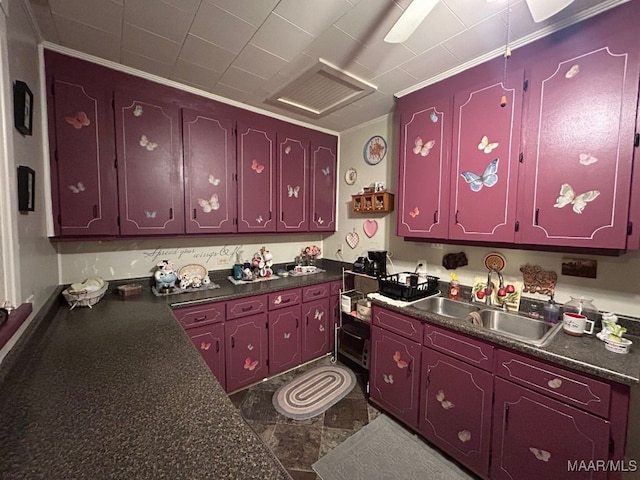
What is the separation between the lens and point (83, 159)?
162 centimetres

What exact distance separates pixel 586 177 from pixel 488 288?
0.83m

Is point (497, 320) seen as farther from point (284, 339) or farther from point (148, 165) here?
point (148, 165)

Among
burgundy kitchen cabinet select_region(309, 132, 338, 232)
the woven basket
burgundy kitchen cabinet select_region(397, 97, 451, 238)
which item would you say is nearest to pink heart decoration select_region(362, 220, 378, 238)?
burgundy kitchen cabinet select_region(309, 132, 338, 232)

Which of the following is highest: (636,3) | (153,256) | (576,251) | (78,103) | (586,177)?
(636,3)

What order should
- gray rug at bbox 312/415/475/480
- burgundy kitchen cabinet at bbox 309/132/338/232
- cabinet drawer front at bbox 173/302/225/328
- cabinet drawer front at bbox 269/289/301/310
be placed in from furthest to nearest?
burgundy kitchen cabinet at bbox 309/132/338/232, cabinet drawer front at bbox 269/289/301/310, cabinet drawer front at bbox 173/302/225/328, gray rug at bbox 312/415/475/480

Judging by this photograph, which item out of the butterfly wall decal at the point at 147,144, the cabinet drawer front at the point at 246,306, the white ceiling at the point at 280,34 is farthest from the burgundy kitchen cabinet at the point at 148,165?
the cabinet drawer front at the point at 246,306

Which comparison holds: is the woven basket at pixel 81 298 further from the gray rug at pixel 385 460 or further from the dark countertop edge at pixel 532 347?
the dark countertop edge at pixel 532 347

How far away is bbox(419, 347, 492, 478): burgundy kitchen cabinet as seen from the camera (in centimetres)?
138

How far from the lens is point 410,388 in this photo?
172cm

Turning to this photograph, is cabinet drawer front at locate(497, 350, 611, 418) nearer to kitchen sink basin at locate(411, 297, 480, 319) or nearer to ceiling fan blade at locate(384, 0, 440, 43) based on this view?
kitchen sink basin at locate(411, 297, 480, 319)

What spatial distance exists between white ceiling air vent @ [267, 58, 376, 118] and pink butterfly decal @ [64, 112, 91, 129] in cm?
124

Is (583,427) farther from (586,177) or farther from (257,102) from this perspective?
(257,102)

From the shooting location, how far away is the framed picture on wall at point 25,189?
1035mm

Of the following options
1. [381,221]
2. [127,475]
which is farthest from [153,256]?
[381,221]
